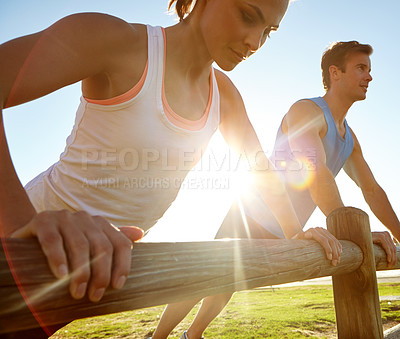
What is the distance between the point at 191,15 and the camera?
6.10 feet

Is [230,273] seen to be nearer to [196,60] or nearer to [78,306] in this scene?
[78,306]

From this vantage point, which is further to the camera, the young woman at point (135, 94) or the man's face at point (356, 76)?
the man's face at point (356, 76)

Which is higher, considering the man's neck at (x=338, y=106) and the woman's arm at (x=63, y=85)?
the man's neck at (x=338, y=106)

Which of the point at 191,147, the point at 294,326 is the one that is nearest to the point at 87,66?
the point at 191,147

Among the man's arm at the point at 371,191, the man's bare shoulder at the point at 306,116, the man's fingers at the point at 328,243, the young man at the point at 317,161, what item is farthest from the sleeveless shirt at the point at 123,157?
the man's arm at the point at 371,191

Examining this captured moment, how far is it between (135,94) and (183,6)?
754mm

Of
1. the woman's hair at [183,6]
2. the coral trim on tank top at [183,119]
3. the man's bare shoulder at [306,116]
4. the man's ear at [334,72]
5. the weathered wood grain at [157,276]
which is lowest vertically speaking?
the weathered wood grain at [157,276]

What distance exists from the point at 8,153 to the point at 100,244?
405mm

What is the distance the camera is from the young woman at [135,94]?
106 centimetres

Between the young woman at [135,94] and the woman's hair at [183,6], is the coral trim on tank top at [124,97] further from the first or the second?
the woman's hair at [183,6]

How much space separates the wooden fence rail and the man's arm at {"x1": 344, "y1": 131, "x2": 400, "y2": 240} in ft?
9.02

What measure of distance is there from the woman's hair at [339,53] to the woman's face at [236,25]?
6.21ft

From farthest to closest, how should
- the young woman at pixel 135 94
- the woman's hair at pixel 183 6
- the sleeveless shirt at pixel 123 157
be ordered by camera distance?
the woman's hair at pixel 183 6, the sleeveless shirt at pixel 123 157, the young woman at pixel 135 94

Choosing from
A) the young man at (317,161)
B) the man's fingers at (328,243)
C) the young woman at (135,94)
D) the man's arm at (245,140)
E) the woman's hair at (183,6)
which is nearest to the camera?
the young woman at (135,94)
